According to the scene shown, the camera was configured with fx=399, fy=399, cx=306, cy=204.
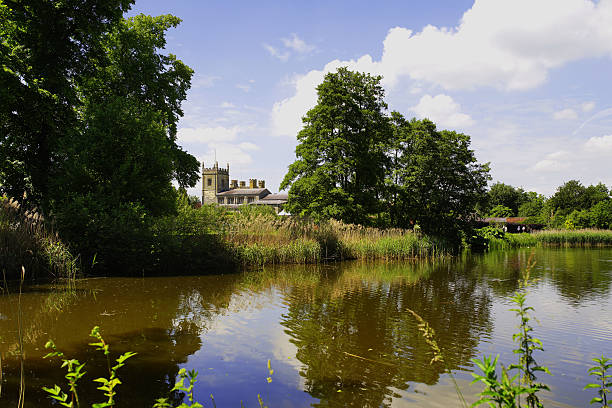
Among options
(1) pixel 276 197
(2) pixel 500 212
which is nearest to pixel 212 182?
(1) pixel 276 197

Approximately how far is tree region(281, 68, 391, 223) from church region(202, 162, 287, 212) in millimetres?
55456

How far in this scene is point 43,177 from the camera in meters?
16.3

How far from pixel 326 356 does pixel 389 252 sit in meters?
15.8

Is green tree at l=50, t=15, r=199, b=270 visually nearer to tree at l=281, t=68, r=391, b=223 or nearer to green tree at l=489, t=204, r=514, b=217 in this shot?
tree at l=281, t=68, r=391, b=223

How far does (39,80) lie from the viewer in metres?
15.8

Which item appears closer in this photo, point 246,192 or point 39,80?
point 39,80

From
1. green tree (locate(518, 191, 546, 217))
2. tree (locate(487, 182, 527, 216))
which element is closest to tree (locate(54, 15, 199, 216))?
green tree (locate(518, 191, 546, 217))

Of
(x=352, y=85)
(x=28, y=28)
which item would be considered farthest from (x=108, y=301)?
(x=352, y=85)

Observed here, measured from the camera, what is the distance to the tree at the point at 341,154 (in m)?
24.7

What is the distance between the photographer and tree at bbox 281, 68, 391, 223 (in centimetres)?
2473

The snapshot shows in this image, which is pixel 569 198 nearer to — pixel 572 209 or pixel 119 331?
pixel 572 209

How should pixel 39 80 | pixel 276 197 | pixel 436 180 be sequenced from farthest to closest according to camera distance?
pixel 276 197 → pixel 436 180 → pixel 39 80

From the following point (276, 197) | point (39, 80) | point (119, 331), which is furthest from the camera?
point (276, 197)

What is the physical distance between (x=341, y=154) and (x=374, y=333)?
20.1 meters
